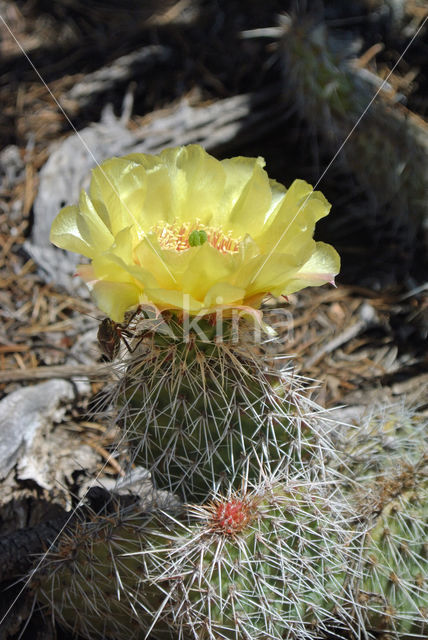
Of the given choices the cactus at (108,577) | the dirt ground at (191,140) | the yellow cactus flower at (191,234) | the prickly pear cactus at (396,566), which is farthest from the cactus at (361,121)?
the cactus at (108,577)

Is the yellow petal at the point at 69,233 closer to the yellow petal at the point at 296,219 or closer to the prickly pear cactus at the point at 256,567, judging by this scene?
the yellow petal at the point at 296,219

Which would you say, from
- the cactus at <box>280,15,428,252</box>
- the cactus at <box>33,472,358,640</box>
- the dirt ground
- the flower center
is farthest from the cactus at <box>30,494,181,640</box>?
the cactus at <box>280,15,428,252</box>

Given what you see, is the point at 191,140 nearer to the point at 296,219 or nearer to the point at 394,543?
the point at 296,219

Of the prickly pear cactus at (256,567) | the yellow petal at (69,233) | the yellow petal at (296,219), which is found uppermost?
the yellow petal at (296,219)

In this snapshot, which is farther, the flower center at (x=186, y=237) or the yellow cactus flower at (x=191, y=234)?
the flower center at (x=186, y=237)

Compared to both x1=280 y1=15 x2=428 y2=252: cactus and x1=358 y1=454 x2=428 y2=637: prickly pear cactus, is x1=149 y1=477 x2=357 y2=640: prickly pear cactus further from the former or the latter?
x1=280 y1=15 x2=428 y2=252: cactus

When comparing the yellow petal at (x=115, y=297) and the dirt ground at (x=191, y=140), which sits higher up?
the yellow petal at (x=115, y=297)

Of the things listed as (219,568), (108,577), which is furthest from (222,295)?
(108,577)

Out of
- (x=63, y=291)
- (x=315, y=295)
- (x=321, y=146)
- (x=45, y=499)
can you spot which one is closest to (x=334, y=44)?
(x=321, y=146)
